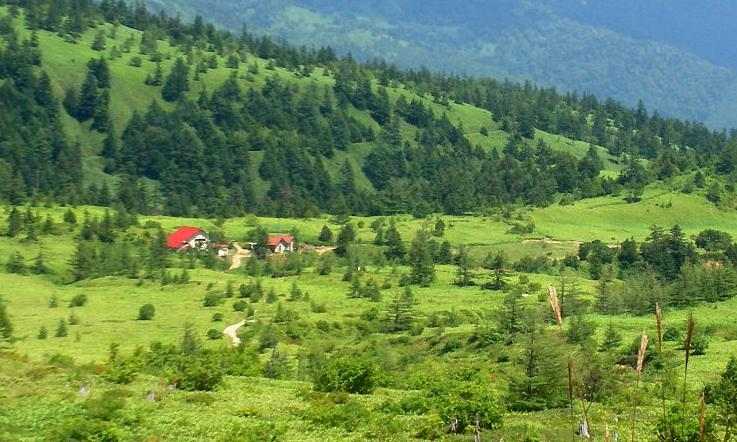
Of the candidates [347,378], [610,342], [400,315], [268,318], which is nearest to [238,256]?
[268,318]

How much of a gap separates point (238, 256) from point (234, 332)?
53.6 m

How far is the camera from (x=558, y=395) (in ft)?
115

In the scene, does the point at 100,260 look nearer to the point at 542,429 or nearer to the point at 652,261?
the point at 652,261

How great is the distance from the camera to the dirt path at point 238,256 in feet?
419

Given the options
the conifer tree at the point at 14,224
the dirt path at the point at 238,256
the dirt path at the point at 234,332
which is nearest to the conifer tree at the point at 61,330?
the dirt path at the point at 234,332

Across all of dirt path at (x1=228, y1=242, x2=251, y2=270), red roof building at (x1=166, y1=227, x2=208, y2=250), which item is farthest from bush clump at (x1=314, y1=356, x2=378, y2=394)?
red roof building at (x1=166, y1=227, x2=208, y2=250)

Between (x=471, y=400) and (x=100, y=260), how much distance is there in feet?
285

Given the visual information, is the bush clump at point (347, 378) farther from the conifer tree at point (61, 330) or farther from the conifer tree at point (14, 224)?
the conifer tree at point (14, 224)

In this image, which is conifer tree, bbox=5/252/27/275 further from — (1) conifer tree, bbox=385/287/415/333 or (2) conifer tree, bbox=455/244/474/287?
(2) conifer tree, bbox=455/244/474/287

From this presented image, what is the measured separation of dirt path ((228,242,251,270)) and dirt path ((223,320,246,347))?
135 ft

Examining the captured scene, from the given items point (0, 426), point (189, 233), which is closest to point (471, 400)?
point (0, 426)

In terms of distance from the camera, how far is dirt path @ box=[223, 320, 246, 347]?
251ft

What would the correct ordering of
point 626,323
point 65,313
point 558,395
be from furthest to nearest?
point 65,313
point 626,323
point 558,395

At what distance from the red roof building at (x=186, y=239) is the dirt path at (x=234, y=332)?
45496 millimetres
